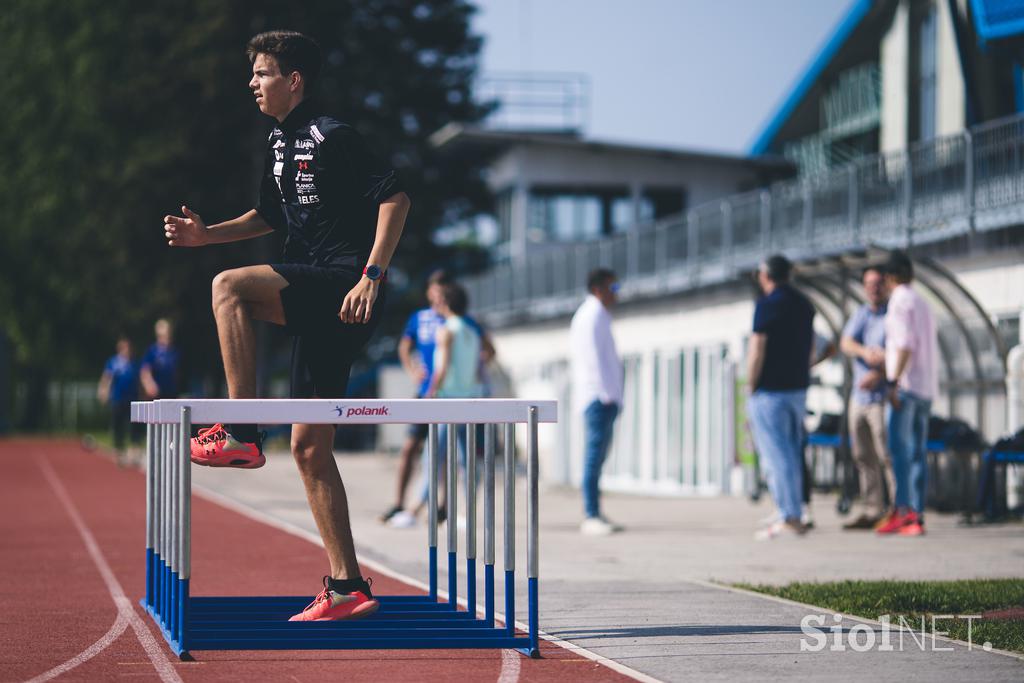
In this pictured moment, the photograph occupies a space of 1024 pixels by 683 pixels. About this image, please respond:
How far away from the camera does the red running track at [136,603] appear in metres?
6.60

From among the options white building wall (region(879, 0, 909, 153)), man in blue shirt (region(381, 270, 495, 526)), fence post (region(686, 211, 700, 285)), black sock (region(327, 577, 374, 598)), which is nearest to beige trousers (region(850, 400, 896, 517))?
man in blue shirt (region(381, 270, 495, 526))

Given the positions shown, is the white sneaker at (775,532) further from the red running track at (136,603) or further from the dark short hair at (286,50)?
the dark short hair at (286,50)

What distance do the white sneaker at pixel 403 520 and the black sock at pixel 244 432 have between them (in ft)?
24.9

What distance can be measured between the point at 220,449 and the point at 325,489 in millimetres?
617

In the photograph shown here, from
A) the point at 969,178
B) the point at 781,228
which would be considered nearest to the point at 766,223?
the point at 781,228

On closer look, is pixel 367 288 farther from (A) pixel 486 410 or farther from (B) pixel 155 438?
(B) pixel 155 438

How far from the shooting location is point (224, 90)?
43344 mm

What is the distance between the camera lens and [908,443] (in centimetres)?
1350

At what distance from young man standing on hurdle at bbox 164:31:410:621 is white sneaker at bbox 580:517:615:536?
6.60m

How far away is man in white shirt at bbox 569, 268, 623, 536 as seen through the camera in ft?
46.3

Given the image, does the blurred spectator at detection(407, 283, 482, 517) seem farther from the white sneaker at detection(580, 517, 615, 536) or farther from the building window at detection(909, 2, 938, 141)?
the building window at detection(909, 2, 938, 141)

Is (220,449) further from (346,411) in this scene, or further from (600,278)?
(600,278)

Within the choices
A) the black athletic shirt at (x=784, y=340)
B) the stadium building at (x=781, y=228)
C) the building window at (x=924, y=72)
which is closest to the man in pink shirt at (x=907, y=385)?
the black athletic shirt at (x=784, y=340)

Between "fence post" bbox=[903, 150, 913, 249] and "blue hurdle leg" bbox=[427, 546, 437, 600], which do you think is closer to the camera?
"blue hurdle leg" bbox=[427, 546, 437, 600]
